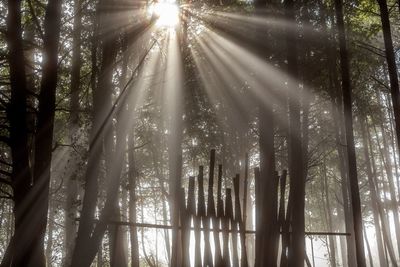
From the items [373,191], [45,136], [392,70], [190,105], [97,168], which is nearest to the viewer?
[45,136]

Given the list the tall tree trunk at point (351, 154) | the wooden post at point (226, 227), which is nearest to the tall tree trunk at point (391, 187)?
the tall tree trunk at point (351, 154)

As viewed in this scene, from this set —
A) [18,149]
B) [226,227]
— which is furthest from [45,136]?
[226,227]

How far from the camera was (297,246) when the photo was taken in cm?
696

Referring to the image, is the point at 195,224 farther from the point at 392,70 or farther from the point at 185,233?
the point at 392,70

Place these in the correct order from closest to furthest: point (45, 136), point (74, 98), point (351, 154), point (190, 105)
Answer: point (45, 136)
point (351, 154)
point (74, 98)
point (190, 105)

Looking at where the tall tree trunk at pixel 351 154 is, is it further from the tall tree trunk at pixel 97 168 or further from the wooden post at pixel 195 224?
the tall tree trunk at pixel 97 168

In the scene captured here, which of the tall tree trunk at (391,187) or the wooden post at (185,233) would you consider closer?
the wooden post at (185,233)

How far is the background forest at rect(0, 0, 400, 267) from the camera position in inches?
213

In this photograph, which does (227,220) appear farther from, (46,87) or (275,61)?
(275,61)

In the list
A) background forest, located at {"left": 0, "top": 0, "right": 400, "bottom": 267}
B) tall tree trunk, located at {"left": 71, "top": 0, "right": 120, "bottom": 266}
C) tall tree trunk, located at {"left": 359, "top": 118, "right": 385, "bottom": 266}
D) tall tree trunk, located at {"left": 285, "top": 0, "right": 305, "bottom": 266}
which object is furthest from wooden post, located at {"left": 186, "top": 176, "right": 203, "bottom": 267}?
tall tree trunk, located at {"left": 359, "top": 118, "right": 385, "bottom": 266}

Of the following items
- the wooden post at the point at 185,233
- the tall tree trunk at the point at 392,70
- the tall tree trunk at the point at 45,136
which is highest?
the tall tree trunk at the point at 392,70

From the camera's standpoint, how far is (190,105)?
560 inches

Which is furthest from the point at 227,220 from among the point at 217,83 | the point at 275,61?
the point at 217,83

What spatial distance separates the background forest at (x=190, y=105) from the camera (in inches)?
213
